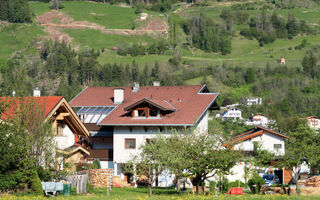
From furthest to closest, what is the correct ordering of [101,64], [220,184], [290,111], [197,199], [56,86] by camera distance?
[101,64] → [56,86] → [290,111] → [220,184] → [197,199]

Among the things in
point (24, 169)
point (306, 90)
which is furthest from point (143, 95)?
point (306, 90)

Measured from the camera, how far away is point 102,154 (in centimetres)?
5500

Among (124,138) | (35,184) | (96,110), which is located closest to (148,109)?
(124,138)

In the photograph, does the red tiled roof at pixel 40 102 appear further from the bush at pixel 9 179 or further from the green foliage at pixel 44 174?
the bush at pixel 9 179

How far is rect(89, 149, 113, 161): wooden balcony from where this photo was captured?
54.7 meters

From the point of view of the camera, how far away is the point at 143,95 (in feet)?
197

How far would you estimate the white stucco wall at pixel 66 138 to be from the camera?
46.7 m

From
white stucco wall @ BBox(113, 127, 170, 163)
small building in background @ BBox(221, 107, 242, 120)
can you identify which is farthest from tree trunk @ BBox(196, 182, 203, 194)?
small building in background @ BBox(221, 107, 242, 120)

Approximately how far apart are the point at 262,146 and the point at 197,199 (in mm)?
29687

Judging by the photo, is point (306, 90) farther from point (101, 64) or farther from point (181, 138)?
point (181, 138)

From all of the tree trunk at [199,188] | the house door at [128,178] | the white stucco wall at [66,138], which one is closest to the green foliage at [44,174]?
the tree trunk at [199,188]

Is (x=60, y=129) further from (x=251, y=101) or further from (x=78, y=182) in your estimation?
(x=251, y=101)

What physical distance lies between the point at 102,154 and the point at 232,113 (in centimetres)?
7157

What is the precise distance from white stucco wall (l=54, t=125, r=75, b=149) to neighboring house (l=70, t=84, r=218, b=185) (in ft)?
13.1
